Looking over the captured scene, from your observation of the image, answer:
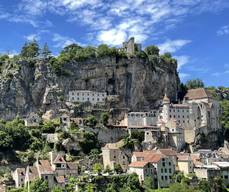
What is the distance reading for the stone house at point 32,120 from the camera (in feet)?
272

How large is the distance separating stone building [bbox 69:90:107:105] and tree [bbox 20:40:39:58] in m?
12.2

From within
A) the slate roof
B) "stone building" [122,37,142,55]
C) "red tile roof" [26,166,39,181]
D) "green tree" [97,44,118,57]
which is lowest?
the slate roof

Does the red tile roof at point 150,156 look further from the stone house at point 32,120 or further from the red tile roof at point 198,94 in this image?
the red tile roof at point 198,94

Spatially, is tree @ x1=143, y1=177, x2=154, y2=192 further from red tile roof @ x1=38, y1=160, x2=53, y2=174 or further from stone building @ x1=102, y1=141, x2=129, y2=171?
red tile roof @ x1=38, y1=160, x2=53, y2=174

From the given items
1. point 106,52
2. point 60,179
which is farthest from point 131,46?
point 60,179

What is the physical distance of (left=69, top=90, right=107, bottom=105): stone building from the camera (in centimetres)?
9069

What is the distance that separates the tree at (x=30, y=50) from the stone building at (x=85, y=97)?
479 inches

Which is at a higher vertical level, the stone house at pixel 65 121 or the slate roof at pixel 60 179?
the stone house at pixel 65 121

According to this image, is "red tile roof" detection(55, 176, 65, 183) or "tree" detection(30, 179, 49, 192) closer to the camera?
"tree" detection(30, 179, 49, 192)

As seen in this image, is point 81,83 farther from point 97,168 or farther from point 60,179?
point 60,179

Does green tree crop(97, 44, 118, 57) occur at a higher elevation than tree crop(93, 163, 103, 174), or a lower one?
higher

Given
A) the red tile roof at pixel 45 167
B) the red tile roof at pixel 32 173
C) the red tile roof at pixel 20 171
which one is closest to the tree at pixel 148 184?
the red tile roof at pixel 45 167

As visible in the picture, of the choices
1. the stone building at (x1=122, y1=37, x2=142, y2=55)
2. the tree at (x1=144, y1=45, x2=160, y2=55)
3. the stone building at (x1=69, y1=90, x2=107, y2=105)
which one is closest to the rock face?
the stone building at (x1=69, y1=90, x2=107, y2=105)

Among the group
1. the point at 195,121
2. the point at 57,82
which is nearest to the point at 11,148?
the point at 57,82
